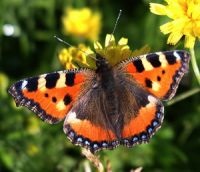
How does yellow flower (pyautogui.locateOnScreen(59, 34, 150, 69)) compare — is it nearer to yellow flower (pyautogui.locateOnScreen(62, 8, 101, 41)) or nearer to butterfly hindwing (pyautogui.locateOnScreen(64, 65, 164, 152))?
butterfly hindwing (pyautogui.locateOnScreen(64, 65, 164, 152))

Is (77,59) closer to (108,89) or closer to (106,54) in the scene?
(106,54)

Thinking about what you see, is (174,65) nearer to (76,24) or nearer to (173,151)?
(173,151)

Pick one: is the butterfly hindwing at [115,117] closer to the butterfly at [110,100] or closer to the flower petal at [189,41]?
the butterfly at [110,100]

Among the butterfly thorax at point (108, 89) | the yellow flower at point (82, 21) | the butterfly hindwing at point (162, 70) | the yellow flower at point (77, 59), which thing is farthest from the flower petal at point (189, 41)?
the yellow flower at point (82, 21)

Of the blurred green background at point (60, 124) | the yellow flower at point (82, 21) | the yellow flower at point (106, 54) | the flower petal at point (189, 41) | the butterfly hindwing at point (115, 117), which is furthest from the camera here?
the yellow flower at point (82, 21)

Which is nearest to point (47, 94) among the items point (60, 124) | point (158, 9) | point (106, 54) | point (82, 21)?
point (106, 54)

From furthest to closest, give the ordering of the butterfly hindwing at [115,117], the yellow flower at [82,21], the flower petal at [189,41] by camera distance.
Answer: the yellow flower at [82,21] < the flower petal at [189,41] < the butterfly hindwing at [115,117]
